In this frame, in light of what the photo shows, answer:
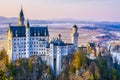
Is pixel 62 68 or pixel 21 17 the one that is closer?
pixel 62 68

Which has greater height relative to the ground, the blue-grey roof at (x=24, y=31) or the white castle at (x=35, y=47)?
the blue-grey roof at (x=24, y=31)

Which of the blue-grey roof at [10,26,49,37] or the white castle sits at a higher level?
the blue-grey roof at [10,26,49,37]

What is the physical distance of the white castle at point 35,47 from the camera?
49969 mm

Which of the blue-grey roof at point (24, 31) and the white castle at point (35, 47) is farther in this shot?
the blue-grey roof at point (24, 31)

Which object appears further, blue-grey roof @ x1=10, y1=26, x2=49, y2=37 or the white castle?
blue-grey roof @ x1=10, y1=26, x2=49, y2=37

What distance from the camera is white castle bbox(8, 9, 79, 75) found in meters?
50.0

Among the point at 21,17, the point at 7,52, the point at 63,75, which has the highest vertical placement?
the point at 21,17

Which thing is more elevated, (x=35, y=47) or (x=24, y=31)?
(x=24, y=31)

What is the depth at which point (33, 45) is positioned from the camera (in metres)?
51.1

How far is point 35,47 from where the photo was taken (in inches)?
2015

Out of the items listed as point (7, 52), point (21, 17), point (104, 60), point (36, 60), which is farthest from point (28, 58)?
point (104, 60)

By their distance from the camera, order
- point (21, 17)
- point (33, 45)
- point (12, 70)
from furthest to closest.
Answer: point (21, 17)
point (33, 45)
point (12, 70)

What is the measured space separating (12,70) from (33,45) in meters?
5.76

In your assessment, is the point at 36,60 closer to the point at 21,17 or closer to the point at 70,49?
the point at 70,49
